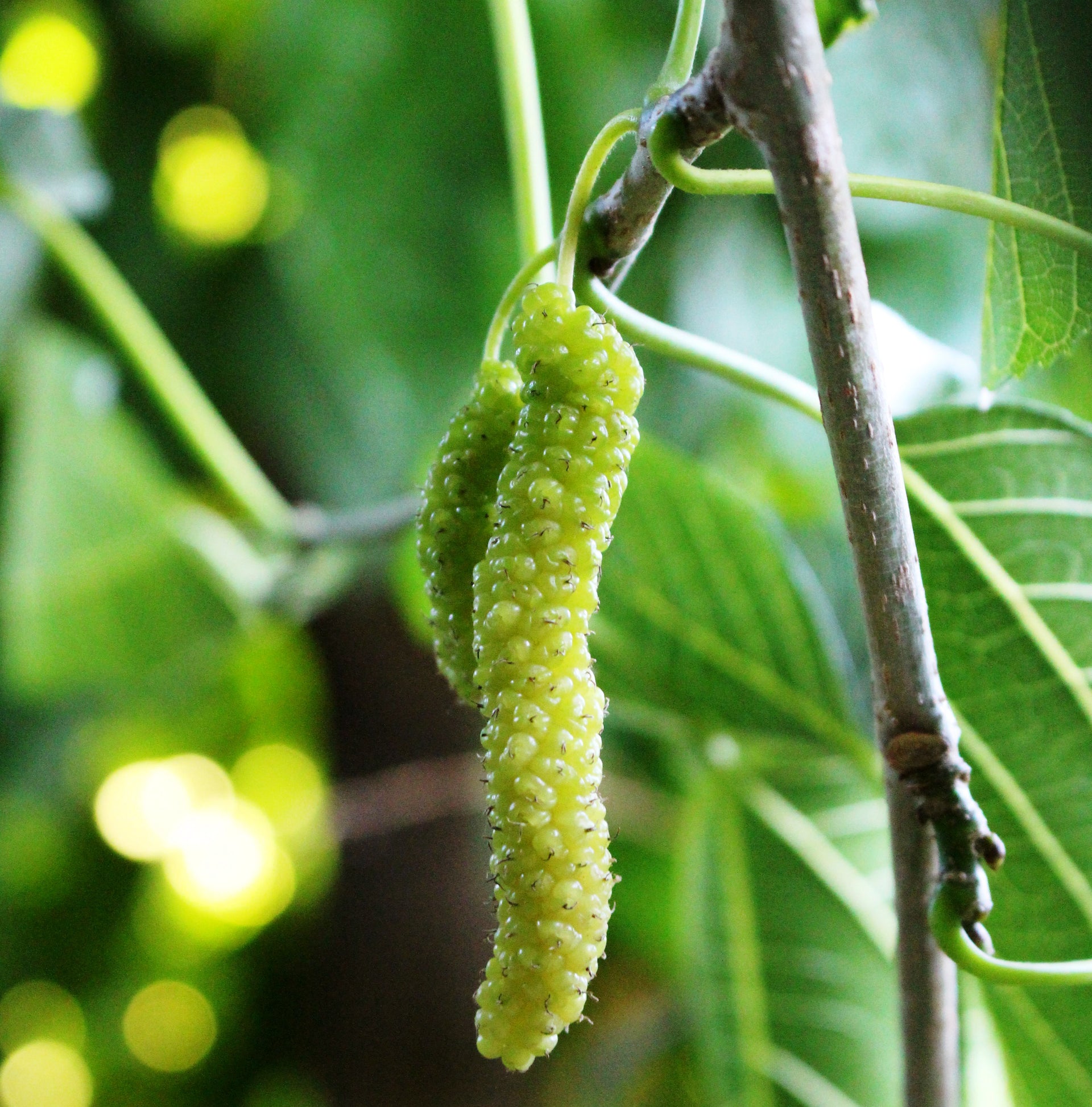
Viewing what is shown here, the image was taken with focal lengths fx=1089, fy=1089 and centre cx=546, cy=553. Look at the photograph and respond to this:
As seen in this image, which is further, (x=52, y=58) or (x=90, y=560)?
(x=52, y=58)

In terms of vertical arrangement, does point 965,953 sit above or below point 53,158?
below

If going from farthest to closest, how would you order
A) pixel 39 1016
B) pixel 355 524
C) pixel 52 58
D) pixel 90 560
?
pixel 39 1016, pixel 52 58, pixel 90 560, pixel 355 524

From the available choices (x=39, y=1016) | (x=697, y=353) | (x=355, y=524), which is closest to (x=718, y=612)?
(x=697, y=353)

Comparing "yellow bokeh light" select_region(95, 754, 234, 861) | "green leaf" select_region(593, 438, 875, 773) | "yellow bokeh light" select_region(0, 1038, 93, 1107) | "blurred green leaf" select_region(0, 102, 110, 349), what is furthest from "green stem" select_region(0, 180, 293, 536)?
"yellow bokeh light" select_region(0, 1038, 93, 1107)

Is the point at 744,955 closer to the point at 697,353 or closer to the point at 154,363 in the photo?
the point at 697,353

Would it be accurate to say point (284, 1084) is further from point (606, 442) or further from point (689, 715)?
point (606, 442)

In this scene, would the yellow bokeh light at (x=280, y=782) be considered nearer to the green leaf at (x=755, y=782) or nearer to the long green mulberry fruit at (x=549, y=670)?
the green leaf at (x=755, y=782)
